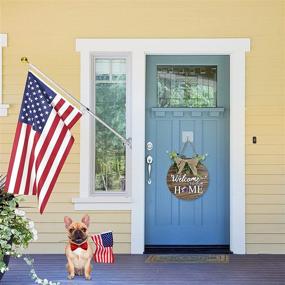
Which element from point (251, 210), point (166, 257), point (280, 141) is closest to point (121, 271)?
point (166, 257)

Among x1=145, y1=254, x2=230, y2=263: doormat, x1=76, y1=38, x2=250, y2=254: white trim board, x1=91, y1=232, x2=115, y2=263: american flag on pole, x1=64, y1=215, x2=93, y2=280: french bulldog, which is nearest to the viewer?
x1=64, y1=215, x2=93, y2=280: french bulldog

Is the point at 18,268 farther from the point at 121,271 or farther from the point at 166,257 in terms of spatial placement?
the point at 166,257

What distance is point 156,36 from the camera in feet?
23.5

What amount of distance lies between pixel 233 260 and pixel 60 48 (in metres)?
3.04

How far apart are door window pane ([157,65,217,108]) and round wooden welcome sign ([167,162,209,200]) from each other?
73 cm

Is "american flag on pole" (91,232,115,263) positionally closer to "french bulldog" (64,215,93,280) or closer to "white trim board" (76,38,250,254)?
"french bulldog" (64,215,93,280)

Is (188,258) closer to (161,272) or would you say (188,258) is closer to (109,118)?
(161,272)

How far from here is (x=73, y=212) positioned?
715cm

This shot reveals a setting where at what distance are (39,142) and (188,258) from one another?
2248 mm

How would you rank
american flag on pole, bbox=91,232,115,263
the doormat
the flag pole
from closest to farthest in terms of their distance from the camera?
american flag on pole, bbox=91,232,115,263 → the flag pole → the doormat

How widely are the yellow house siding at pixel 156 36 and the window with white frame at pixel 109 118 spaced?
0.91ft

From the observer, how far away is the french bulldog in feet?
18.9

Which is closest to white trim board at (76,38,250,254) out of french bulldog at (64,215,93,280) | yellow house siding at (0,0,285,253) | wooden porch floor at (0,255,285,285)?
yellow house siding at (0,0,285,253)

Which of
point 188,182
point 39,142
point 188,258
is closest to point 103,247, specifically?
point 188,258
